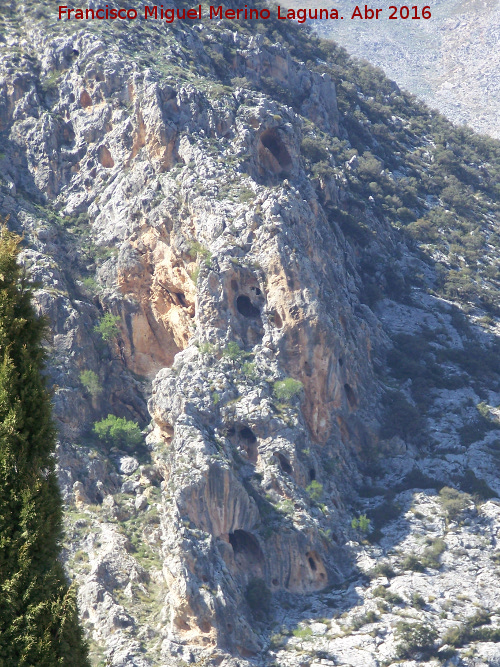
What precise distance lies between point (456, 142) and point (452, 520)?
67040 millimetres

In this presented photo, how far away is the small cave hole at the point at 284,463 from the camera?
201 ft

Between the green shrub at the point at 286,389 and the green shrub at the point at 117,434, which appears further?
the green shrub at the point at 117,434

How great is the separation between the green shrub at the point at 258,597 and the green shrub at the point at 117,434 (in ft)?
46.4

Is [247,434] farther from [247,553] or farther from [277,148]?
[277,148]

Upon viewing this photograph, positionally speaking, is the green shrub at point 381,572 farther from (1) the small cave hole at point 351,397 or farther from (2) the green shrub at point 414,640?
(1) the small cave hole at point 351,397

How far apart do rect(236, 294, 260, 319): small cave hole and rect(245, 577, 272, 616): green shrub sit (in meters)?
19.7

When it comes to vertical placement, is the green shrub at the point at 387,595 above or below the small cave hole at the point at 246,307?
below

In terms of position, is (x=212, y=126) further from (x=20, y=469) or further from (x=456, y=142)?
A: (x=20, y=469)

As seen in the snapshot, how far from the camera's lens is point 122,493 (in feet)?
204

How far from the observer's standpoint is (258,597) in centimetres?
5641

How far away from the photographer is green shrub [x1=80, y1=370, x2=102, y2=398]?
219 ft

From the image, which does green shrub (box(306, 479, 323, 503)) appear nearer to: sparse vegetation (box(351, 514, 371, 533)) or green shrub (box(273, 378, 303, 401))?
sparse vegetation (box(351, 514, 371, 533))

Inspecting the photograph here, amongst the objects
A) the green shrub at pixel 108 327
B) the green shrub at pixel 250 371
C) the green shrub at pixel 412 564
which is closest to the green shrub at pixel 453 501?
the green shrub at pixel 412 564

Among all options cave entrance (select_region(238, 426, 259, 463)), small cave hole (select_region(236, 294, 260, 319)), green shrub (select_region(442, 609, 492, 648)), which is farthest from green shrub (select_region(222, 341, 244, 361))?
green shrub (select_region(442, 609, 492, 648))
